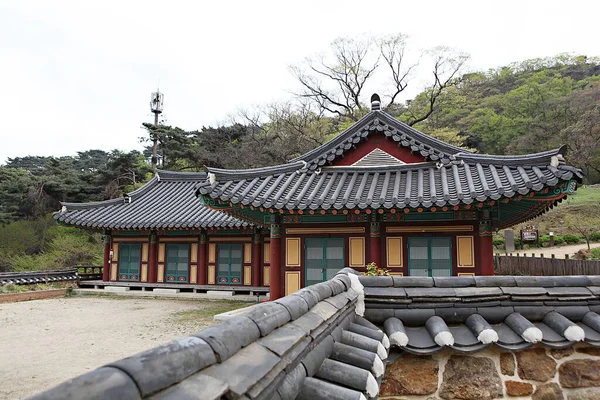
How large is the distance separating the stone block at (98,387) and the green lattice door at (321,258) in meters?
11.1

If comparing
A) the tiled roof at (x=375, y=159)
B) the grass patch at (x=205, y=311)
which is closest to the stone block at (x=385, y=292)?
the tiled roof at (x=375, y=159)

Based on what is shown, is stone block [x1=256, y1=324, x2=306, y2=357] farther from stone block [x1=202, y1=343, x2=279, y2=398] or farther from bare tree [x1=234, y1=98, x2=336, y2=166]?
bare tree [x1=234, y1=98, x2=336, y2=166]

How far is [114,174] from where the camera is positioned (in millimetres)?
36531

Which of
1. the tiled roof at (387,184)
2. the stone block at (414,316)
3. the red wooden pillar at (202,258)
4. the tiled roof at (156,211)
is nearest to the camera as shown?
the stone block at (414,316)

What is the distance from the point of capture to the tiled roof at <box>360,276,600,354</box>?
12.1 feet

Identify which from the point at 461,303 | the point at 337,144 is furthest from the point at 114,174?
the point at 461,303

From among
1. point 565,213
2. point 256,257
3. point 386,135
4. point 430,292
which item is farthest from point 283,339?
point 565,213

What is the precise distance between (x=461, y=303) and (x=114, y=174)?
123 feet

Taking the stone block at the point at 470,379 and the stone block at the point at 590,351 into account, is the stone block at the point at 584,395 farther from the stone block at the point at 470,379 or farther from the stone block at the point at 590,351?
the stone block at the point at 470,379

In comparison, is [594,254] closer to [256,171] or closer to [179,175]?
[256,171]

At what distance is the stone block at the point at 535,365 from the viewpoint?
3.66 m

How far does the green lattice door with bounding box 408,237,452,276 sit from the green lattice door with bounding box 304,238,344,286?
78.7 inches

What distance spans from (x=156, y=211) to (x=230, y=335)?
20.7m

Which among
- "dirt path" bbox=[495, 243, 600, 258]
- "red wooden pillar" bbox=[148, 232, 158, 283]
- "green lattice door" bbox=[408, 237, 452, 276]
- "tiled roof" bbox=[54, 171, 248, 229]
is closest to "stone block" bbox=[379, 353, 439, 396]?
"green lattice door" bbox=[408, 237, 452, 276]
